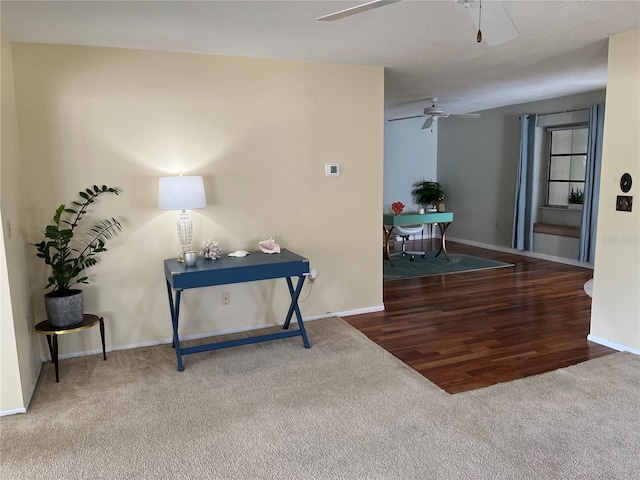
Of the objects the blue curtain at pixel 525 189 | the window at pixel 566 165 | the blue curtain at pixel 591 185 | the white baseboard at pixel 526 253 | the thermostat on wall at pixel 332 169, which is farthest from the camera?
the blue curtain at pixel 525 189

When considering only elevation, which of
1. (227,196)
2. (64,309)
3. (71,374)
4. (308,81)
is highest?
A: (308,81)

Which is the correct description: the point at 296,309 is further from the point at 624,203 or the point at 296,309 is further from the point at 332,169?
the point at 624,203

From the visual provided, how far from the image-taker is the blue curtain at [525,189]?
6.73 meters

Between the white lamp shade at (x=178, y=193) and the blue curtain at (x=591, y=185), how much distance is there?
4859 mm

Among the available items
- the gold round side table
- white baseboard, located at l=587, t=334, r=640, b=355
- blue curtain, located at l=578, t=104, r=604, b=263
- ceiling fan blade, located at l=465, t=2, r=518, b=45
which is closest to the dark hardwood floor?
white baseboard, located at l=587, t=334, r=640, b=355

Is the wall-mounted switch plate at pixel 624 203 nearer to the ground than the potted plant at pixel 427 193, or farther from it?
farther from it

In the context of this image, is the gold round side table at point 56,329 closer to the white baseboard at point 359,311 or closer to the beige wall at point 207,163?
the beige wall at point 207,163

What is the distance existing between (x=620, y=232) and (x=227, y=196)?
2913mm

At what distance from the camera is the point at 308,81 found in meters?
3.92

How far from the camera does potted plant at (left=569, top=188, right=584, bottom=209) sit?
6.48 meters

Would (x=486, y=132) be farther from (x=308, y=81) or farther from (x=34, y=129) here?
(x=34, y=129)

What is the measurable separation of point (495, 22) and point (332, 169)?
2.09 m

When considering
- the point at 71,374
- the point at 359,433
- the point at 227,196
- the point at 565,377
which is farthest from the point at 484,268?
the point at 71,374

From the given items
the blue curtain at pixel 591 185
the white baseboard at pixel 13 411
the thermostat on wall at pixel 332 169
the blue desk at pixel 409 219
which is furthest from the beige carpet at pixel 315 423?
the blue desk at pixel 409 219
